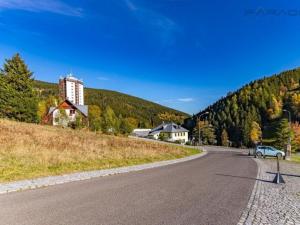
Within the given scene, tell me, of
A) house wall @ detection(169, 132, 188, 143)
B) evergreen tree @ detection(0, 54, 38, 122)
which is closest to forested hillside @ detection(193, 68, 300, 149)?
house wall @ detection(169, 132, 188, 143)

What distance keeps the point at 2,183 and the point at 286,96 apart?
635 feet

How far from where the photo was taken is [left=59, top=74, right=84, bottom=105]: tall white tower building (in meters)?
135

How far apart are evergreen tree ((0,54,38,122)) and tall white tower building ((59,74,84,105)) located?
8128cm

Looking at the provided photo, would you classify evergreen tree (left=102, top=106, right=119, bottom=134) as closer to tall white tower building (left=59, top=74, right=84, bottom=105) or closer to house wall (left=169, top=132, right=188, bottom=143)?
house wall (left=169, top=132, right=188, bottom=143)

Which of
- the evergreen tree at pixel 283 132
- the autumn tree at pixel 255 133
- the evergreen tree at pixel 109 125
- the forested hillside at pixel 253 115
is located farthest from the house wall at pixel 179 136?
the evergreen tree at pixel 283 132

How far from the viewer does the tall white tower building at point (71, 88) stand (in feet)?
443

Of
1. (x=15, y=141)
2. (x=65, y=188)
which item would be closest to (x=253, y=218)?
(x=65, y=188)

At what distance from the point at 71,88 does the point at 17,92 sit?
92641 mm

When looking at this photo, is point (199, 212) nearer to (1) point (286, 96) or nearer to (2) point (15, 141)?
(2) point (15, 141)

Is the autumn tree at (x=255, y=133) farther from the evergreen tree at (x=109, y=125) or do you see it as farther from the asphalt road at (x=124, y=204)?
the asphalt road at (x=124, y=204)

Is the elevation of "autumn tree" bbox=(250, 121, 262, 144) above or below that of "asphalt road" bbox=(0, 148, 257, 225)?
above

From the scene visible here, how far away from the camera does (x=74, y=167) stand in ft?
61.8

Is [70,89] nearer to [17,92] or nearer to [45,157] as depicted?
[17,92]

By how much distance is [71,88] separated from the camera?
139 m
